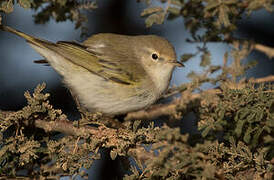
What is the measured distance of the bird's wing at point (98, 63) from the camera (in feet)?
9.70

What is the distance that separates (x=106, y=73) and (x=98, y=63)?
0.44 ft

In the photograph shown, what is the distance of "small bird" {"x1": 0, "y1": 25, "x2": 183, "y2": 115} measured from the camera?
2961 mm

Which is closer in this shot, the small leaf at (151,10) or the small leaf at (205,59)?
the small leaf at (151,10)

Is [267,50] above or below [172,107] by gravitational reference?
above

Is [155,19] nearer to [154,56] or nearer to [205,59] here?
[205,59]

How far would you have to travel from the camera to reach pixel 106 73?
10.0 ft

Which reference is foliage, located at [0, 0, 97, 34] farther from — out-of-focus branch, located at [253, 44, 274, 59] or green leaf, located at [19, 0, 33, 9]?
out-of-focus branch, located at [253, 44, 274, 59]

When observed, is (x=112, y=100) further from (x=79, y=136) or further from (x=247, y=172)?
(x=247, y=172)

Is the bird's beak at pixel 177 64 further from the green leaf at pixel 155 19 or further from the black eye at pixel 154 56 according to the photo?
the green leaf at pixel 155 19

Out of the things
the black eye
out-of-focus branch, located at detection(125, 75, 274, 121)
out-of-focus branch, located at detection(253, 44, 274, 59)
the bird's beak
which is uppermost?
out-of-focus branch, located at detection(253, 44, 274, 59)

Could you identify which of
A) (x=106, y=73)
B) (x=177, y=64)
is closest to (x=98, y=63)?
(x=106, y=73)

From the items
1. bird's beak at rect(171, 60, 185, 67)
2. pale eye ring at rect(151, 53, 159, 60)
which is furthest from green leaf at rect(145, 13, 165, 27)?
pale eye ring at rect(151, 53, 159, 60)

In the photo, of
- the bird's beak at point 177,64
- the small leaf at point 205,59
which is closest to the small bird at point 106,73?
the bird's beak at point 177,64

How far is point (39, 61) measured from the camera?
9.70ft
